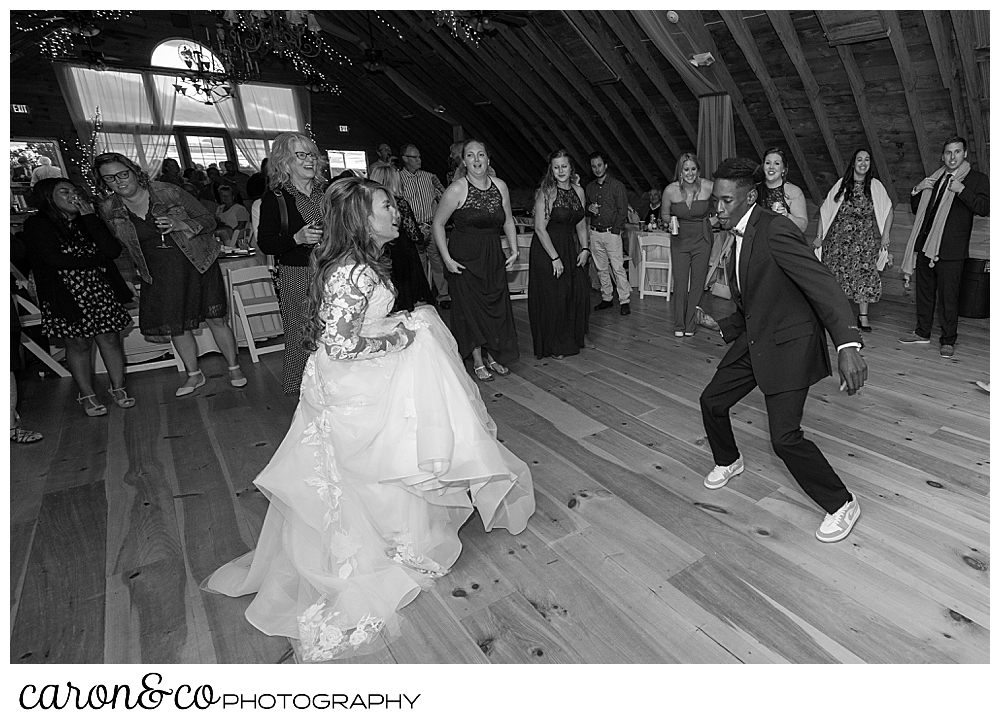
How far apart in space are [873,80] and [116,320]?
635cm

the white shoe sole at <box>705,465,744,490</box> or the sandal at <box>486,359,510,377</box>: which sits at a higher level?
the sandal at <box>486,359,510,377</box>

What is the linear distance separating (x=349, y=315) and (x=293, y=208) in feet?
5.09

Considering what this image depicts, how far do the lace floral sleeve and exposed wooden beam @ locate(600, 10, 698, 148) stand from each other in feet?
17.4

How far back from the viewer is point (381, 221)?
6.50 ft

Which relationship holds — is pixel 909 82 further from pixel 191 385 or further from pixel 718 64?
pixel 191 385

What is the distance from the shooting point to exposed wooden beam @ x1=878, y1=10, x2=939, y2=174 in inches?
183

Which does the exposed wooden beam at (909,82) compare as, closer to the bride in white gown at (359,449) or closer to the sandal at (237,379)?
the bride in white gown at (359,449)

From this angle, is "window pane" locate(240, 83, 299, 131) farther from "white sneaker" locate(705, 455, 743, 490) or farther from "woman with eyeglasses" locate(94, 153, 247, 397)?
"white sneaker" locate(705, 455, 743, 490)

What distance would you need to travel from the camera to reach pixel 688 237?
193 inches

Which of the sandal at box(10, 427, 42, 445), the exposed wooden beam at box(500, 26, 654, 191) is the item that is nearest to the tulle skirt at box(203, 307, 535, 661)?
the sandal at box(10, 427, 42, 445)

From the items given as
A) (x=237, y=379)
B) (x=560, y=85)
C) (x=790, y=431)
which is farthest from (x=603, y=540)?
(x=560, y=85)

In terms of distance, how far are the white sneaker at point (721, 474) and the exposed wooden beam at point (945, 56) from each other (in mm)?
4068

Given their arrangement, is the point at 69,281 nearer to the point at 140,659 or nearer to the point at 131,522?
the point at 131,522

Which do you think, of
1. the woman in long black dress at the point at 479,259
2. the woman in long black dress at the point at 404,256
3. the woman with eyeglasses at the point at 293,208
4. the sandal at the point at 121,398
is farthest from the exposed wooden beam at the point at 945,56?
the sandal at the point at 121,398
